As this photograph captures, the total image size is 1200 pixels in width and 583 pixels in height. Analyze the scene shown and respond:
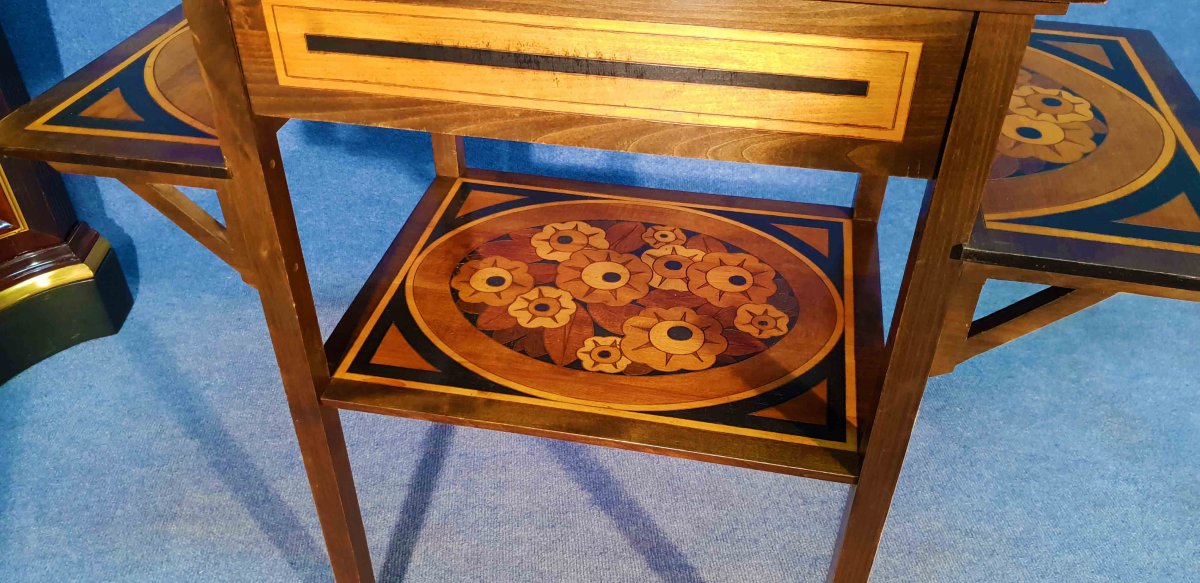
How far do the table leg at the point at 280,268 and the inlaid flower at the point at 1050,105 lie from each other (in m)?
0.88

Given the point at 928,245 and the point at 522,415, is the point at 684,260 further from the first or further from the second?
the point at 928,245

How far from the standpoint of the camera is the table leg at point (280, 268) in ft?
2.82

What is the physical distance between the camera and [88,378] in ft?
5.76


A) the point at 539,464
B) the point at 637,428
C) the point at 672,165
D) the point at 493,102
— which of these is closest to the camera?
the point at 493,102

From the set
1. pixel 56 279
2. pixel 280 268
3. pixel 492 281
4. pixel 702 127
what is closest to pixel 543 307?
pixel 492 281

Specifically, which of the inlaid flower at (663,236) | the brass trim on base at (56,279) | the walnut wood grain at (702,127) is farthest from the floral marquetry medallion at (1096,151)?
the brass trim on base at (56,279)

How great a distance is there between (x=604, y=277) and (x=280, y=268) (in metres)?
0.49

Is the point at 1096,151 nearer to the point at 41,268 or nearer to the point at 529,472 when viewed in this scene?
the point at 529,472

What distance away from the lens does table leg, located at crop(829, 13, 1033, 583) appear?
0.71m

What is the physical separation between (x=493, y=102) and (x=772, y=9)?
0.27 metres

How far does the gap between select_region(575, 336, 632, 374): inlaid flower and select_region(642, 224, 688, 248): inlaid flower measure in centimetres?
25

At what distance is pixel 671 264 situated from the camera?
53.6 inches

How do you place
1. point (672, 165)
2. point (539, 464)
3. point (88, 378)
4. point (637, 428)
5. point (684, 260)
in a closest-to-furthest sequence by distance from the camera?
point (637, 428), point (684, 260), point (539, 464), point (88, 378), point (672, 165)

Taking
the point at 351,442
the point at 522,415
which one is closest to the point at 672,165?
the point at 351,442
